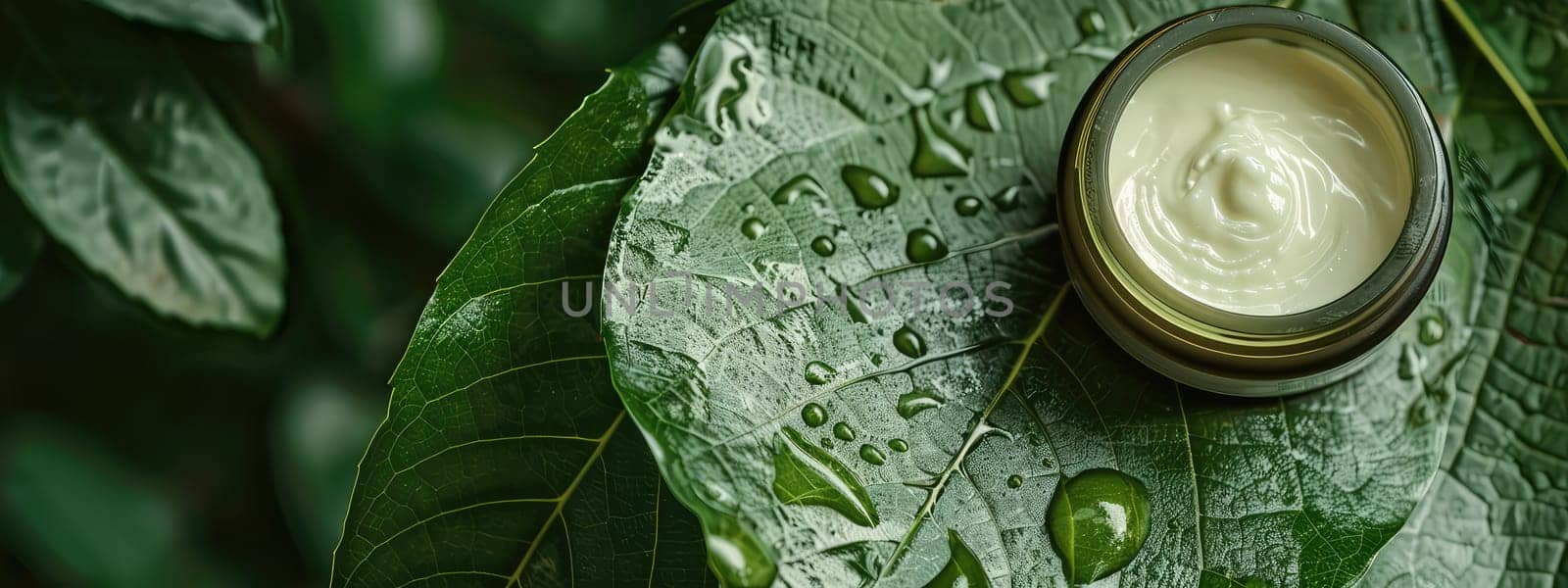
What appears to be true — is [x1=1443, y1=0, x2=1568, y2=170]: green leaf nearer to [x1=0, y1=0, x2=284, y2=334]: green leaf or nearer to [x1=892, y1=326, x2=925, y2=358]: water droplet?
[x1=892, y1=326, x2=925, y2=358]: water droplet

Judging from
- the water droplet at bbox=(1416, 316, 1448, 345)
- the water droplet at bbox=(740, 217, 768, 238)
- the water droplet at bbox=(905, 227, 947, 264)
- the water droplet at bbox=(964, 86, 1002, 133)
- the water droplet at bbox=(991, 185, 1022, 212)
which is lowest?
the water droplet at bbox=(1416, 316, 1448, 345)

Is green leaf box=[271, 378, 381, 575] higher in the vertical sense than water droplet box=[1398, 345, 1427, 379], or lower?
lower

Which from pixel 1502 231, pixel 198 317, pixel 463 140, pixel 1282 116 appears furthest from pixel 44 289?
pixel 1502 231

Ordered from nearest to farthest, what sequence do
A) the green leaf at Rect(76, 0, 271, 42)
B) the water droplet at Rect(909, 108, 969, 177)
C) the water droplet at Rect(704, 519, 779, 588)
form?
the water droplet at Rect(704, 519, 779, 588), the water droplet at Rect(909, 108, 969, 177), the green leaf at Rect(76, 0, 271, 42)

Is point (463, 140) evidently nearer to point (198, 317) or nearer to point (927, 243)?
Answer: point (198, 317)

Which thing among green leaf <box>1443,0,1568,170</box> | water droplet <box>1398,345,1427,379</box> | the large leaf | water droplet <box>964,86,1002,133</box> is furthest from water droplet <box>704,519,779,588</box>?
green leaf <box>1443,0,1568,170</box>

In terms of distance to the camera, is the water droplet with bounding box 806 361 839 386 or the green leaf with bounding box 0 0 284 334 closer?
the water droplet with bounding box 806 361 839 386

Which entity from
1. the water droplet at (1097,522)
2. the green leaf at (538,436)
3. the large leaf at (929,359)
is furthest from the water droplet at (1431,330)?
the green leaf at (538,436)
